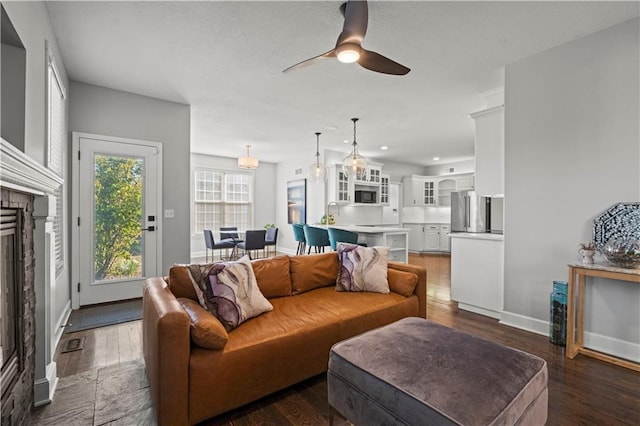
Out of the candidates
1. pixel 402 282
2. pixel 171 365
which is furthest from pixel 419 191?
pixel 171 365

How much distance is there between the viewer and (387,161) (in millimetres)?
8586

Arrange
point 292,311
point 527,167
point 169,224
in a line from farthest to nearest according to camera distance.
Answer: point 169,224
point 527,167
point 292,311

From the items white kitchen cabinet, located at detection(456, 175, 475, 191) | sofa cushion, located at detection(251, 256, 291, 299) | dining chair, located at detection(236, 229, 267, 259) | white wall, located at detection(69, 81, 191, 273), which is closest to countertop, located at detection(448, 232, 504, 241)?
sofa cushion, located at detection(251, 256, 291, 299)

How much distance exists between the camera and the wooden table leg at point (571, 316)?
242cm

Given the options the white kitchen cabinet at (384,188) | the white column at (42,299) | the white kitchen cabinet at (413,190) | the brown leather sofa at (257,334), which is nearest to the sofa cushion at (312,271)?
the brown leather sofa at (257,334)

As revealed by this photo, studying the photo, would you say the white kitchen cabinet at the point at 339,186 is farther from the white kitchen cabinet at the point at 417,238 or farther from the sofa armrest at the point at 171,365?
the sofa armrest at the point at 171,365

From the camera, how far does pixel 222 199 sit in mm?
8109

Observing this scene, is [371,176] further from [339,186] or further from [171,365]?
[171,365]

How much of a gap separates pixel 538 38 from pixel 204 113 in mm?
4159

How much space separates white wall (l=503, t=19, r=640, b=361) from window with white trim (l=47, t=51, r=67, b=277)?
433 centimetres

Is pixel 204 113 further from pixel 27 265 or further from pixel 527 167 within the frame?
Result: pixel 527 167

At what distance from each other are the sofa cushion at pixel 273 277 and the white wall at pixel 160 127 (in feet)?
7.19

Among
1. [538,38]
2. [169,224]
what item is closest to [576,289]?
[538,38]

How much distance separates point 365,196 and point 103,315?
5.86 metres
